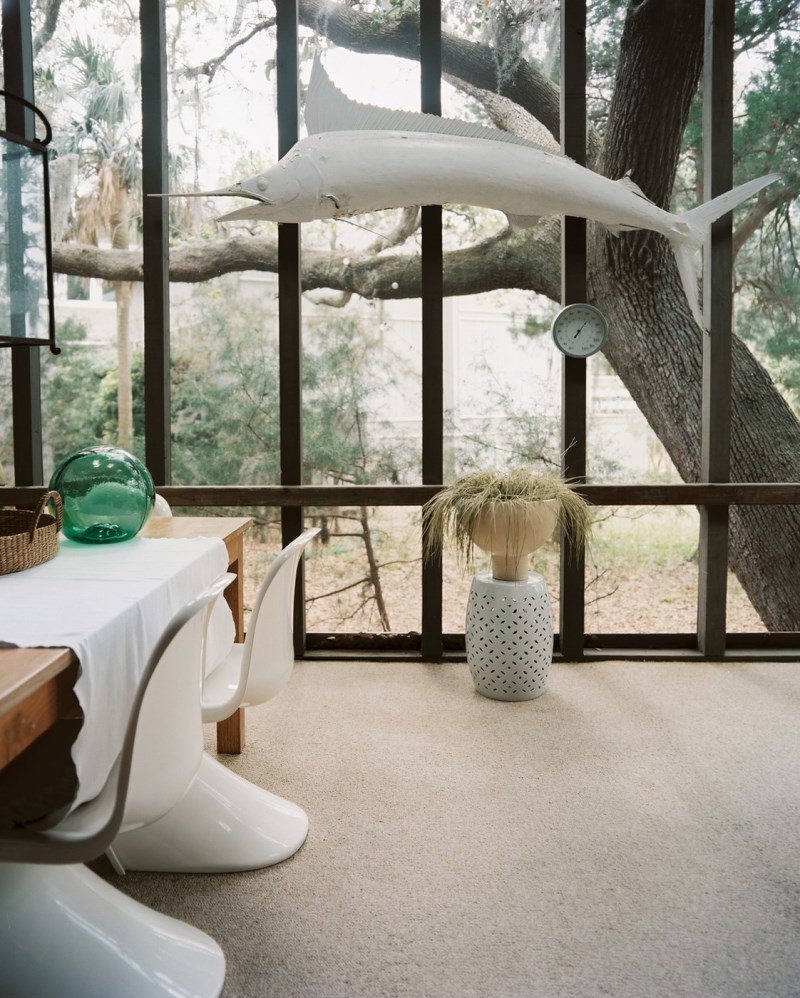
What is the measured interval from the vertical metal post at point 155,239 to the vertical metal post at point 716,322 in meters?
2.24

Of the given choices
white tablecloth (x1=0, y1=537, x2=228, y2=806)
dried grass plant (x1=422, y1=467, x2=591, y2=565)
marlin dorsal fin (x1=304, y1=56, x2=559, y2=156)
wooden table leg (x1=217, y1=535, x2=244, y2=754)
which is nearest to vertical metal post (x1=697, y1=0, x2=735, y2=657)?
dried grass plant (x1=422, y1=467, x2=591, y2=565)

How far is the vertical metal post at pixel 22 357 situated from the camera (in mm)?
3248

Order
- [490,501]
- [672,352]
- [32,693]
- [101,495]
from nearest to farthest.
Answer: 1. [32,693]
2. [101,495]
3. [490,501]
4. [672,352]

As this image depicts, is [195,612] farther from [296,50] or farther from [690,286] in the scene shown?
[296,50]

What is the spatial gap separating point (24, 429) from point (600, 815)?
2.73 m

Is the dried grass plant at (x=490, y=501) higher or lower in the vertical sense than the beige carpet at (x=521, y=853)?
higher

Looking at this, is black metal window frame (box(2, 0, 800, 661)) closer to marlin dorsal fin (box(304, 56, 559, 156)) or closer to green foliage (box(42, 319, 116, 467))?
marlin dorsal fin (box(304, 56, 559, 156))

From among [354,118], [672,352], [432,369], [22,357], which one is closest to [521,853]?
[432,369]

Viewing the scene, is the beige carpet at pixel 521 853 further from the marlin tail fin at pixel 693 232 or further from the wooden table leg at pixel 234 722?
the marlin tail fin at pixel 693 232

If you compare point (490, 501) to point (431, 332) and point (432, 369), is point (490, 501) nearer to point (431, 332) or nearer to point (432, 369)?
point (432, 369)

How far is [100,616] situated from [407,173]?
2190 millimetres

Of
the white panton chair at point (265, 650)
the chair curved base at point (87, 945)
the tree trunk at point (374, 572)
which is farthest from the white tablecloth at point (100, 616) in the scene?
the tree trunk at point (374, 572)

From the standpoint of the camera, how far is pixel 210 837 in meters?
1.84

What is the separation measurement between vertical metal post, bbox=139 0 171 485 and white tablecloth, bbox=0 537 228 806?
149cm
